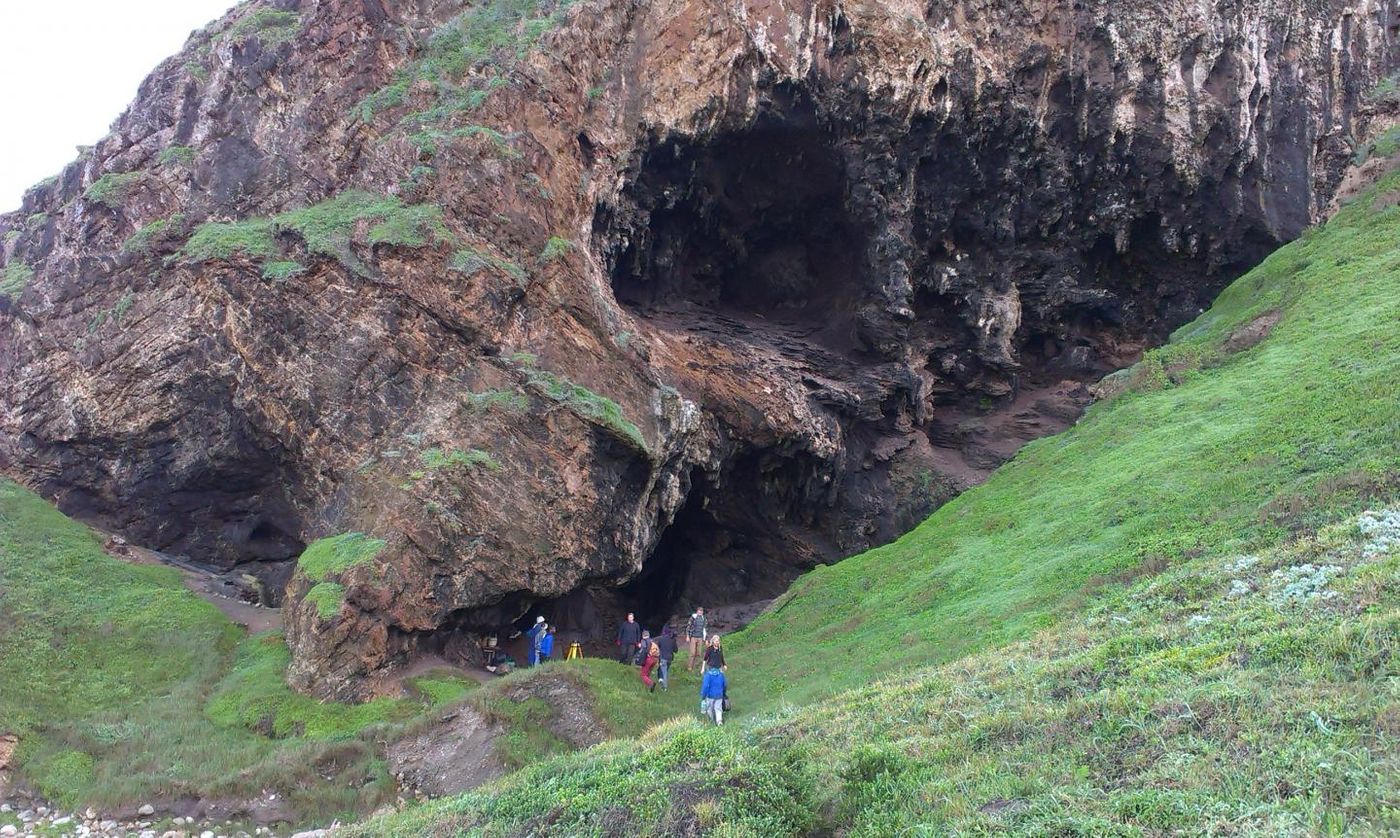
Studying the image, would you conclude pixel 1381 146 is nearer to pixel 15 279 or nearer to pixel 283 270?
pixel 283 270

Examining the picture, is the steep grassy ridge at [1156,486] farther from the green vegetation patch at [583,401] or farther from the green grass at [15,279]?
the green grass at [15,279]

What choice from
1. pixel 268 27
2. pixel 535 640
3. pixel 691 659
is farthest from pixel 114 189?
pixel 691 659

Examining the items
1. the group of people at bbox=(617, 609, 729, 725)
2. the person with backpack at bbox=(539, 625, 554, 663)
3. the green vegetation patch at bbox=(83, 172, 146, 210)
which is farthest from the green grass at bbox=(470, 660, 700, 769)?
the green vegetation patch at bbox=(83, 172, 146, 210)

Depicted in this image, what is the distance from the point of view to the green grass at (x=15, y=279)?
22.5 m

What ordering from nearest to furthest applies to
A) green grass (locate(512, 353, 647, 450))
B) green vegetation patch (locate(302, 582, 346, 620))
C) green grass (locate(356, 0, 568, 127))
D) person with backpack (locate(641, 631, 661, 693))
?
green vegetation patch (locate(302, 582, 346, 620)), person with backpack (locate(641, 631, 661, 693)), green grass (locate(512, 353, 647, 450)), green grass (locate(356, 0, 568, 127))

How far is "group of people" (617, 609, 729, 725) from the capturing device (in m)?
14.5

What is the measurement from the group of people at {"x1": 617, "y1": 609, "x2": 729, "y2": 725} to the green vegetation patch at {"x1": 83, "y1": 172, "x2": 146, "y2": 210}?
16.6 meters

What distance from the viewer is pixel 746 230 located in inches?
1154

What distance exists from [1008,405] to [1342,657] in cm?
2635

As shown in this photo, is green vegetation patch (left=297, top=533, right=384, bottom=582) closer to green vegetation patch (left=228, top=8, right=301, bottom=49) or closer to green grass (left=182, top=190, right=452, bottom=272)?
green grass (left=182, top=190, right=452, bottom=272)

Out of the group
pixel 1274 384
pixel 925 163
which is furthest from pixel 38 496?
pixel 1274 384

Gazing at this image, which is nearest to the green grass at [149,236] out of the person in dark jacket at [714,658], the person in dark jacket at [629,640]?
the person in dark jacket at [629,640]

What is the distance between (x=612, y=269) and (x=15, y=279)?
1556cm

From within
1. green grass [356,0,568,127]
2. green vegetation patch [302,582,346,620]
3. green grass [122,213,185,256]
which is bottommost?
green vegetation patch [302,582,346,620]
